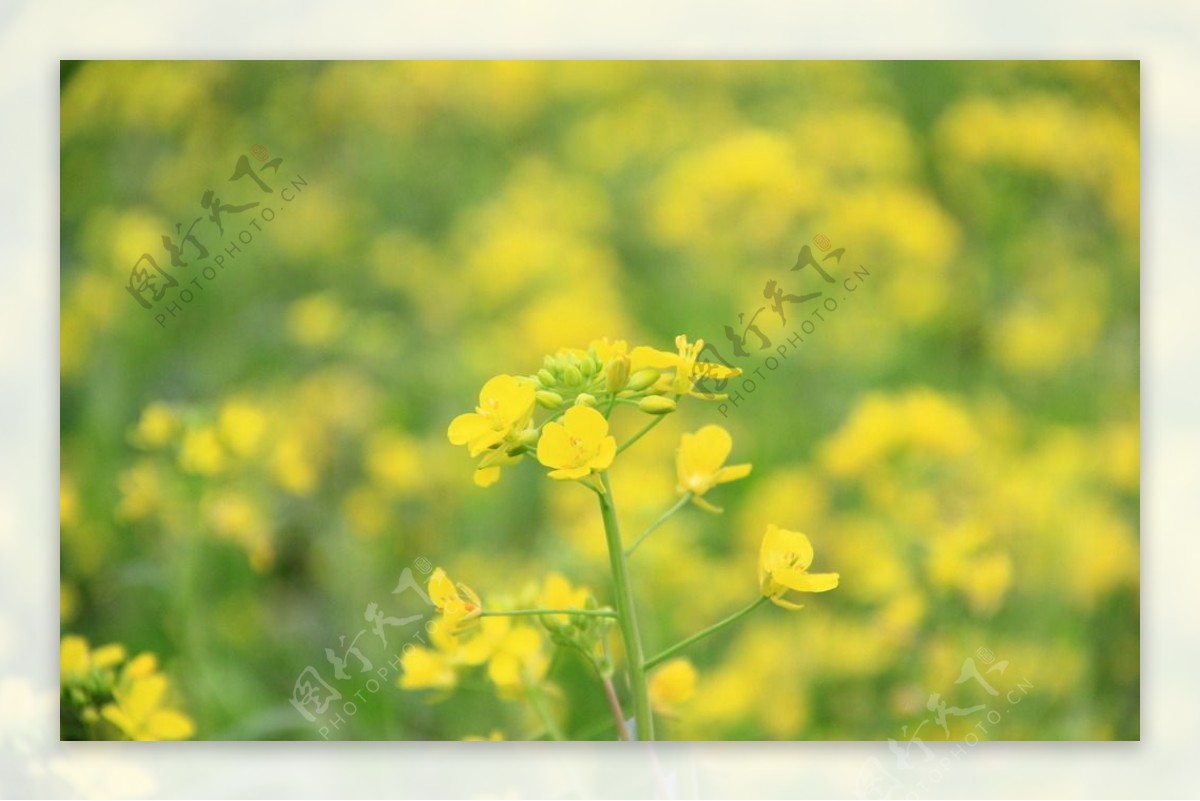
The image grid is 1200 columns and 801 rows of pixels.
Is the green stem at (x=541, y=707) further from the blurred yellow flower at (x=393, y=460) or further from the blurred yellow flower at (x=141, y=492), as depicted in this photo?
the blurred yellow flower at (x=141, y=492)

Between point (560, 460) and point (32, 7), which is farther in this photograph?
point (32, 7)

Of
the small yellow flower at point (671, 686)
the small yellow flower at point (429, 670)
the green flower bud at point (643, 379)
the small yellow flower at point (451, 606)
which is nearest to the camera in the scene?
the small yellow flower at point (451, 606)

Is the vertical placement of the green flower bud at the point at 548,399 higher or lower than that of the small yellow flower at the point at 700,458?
higher

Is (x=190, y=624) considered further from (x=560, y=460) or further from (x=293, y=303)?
(x=560, y=460)

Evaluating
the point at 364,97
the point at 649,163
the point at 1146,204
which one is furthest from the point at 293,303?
the point at 1146,204

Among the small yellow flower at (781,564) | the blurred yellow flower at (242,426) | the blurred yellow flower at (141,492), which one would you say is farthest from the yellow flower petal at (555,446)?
the blurred yellow flower at (141,492)

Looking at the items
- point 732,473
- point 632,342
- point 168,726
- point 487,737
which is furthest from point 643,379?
point 168,726

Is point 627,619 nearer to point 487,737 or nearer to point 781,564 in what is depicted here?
point 781,564

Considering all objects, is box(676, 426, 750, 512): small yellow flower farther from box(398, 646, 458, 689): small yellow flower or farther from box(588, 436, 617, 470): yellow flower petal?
box(398, 646, 458, 689): small yellow flower
